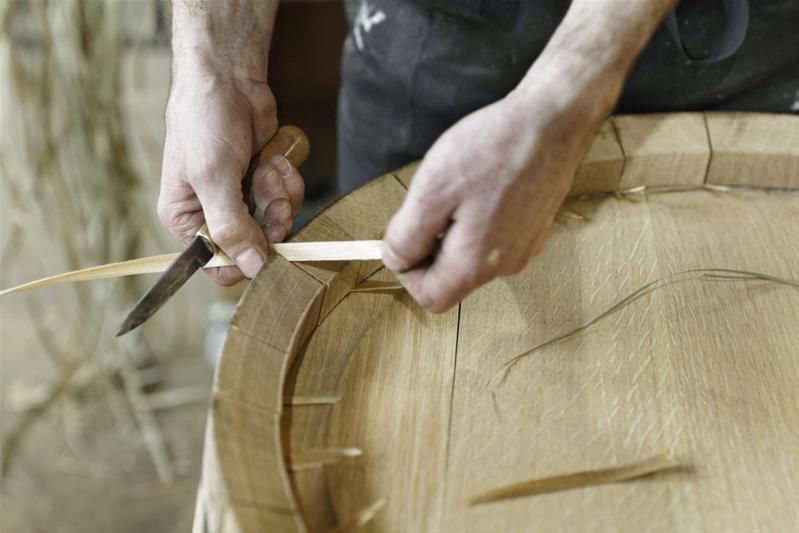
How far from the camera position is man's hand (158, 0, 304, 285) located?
0.87m

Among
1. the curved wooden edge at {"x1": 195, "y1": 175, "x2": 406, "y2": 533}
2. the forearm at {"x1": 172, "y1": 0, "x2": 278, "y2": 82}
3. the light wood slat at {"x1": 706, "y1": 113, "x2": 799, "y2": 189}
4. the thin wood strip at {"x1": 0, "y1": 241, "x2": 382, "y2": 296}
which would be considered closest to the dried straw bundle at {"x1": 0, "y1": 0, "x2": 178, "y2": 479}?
the forearm at {"x1": 172, "y1": 0, "x2": 278, "y2": 82}

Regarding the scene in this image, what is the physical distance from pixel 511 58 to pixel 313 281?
20.6 inches

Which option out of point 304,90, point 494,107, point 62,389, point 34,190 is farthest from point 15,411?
point 494,107

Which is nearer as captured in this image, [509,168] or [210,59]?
[509,168]

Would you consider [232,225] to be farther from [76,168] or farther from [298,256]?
[76,168]

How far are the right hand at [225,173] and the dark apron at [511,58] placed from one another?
28cm

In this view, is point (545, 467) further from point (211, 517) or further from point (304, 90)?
point (304, 90)

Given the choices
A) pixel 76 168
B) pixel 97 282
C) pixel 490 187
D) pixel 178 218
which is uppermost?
pixel 490 187

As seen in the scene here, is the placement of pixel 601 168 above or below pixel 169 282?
below

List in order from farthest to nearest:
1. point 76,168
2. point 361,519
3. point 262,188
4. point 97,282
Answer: point 97,282
point 76,168
point 262,188
point 361,519

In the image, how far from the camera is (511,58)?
1.16 meters

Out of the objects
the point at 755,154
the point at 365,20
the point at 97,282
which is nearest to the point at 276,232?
the point at 365,20

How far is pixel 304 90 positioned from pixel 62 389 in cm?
117

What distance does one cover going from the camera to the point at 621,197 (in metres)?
1.02
